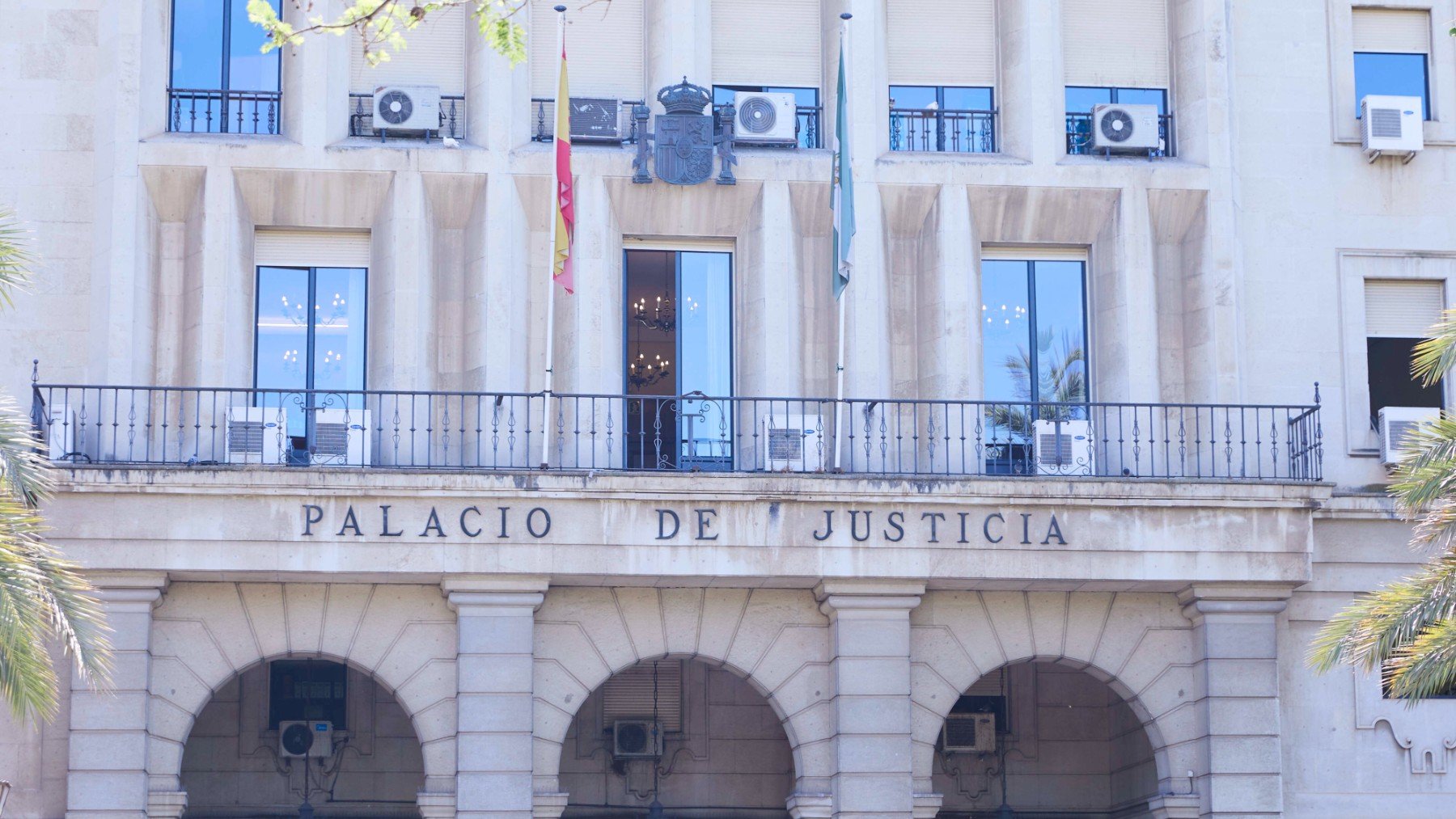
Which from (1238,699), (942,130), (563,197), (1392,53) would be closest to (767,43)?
(942,130)

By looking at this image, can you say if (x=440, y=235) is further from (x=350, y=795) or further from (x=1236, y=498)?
(x=1236, y=498)

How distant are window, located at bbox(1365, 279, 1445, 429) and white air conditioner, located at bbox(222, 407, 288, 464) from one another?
1311 centimetres

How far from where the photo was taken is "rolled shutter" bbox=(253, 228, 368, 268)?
2636 cm

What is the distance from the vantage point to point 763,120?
26.6 m

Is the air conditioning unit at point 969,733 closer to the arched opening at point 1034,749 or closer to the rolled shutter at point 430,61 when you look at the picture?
the arched opening at point 1034,749

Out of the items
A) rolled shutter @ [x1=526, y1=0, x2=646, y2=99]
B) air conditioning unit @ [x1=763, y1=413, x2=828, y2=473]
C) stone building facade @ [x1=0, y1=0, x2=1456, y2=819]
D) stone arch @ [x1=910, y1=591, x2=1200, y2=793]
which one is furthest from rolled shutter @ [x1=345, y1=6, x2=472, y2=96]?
stone arch @ [x1=910, y1=591, x2=1200, y2=793]

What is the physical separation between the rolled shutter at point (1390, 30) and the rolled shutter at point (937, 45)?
15.6 ft

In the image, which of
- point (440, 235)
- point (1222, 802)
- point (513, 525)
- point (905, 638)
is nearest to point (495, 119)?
point (440, 235)

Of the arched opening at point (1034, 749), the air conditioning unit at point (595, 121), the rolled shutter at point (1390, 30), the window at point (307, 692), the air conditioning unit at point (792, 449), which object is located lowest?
the arched opening at point (1034, 749)

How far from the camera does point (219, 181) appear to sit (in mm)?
25594

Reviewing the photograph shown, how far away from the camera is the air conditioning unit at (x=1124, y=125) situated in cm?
2709

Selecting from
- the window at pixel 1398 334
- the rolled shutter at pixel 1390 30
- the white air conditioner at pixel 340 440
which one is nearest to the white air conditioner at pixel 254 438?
the white air conditioner at pixel 340 440

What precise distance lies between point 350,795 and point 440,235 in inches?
274

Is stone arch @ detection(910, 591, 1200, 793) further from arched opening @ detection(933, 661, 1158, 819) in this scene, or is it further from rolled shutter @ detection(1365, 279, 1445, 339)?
rolled shutter @ detection(1365, 279, 1445, 339)
